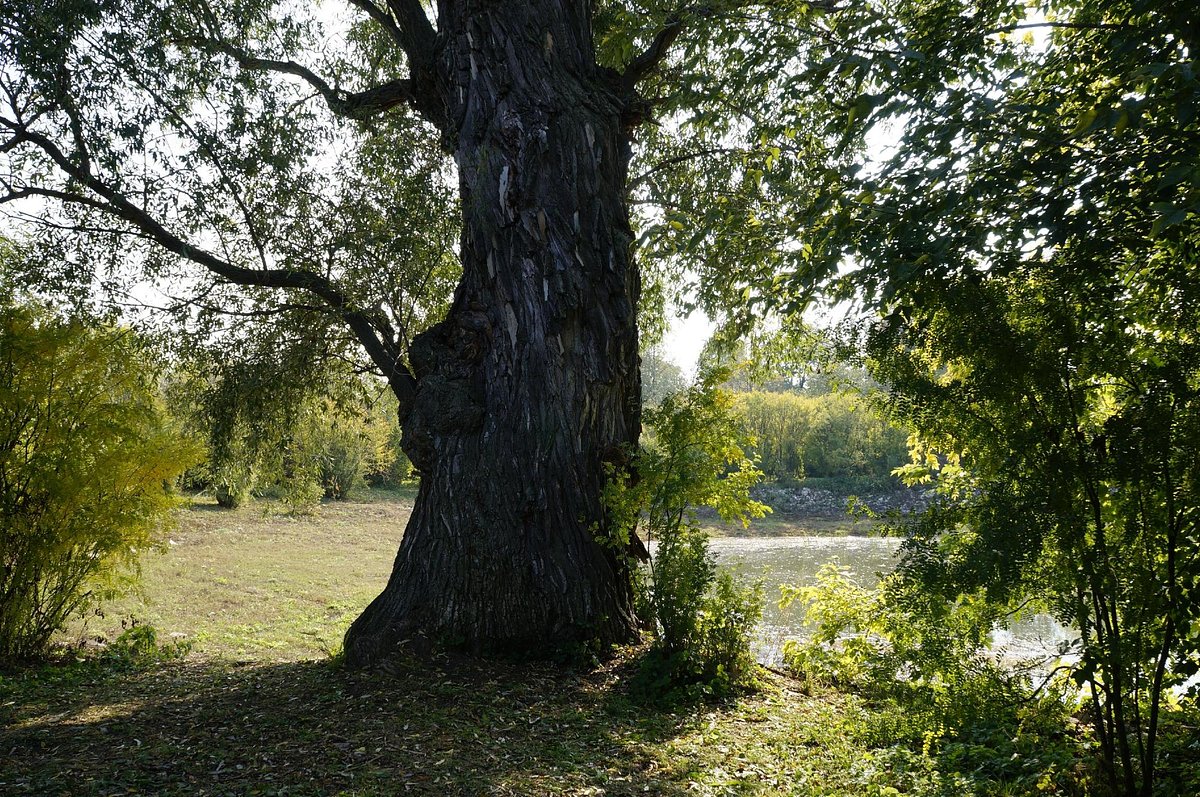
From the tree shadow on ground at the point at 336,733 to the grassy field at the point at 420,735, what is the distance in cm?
1

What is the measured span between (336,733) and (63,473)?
10.2ft

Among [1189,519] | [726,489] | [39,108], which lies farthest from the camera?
[39,108]

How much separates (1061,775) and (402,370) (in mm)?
5447

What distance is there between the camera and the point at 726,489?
525cm

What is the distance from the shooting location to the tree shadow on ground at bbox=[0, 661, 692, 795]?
3.43 m

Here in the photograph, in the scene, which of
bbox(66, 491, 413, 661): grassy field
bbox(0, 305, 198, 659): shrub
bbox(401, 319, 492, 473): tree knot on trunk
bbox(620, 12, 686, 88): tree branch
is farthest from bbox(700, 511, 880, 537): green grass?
bbox(0, 305, 198, 659): shrub

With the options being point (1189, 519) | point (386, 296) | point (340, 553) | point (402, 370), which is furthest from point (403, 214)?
point (340, 553)

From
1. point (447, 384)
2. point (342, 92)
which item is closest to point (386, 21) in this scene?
point (342, 92)

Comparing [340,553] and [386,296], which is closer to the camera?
[386,296]

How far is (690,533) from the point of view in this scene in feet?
17.1

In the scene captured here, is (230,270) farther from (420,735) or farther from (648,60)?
(420,735)

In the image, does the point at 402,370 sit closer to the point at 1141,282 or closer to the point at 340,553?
the point at 1141,282

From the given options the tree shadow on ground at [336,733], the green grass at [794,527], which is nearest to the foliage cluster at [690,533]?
the tree shadow on ground at [336,733]

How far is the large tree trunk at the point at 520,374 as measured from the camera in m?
5.19
